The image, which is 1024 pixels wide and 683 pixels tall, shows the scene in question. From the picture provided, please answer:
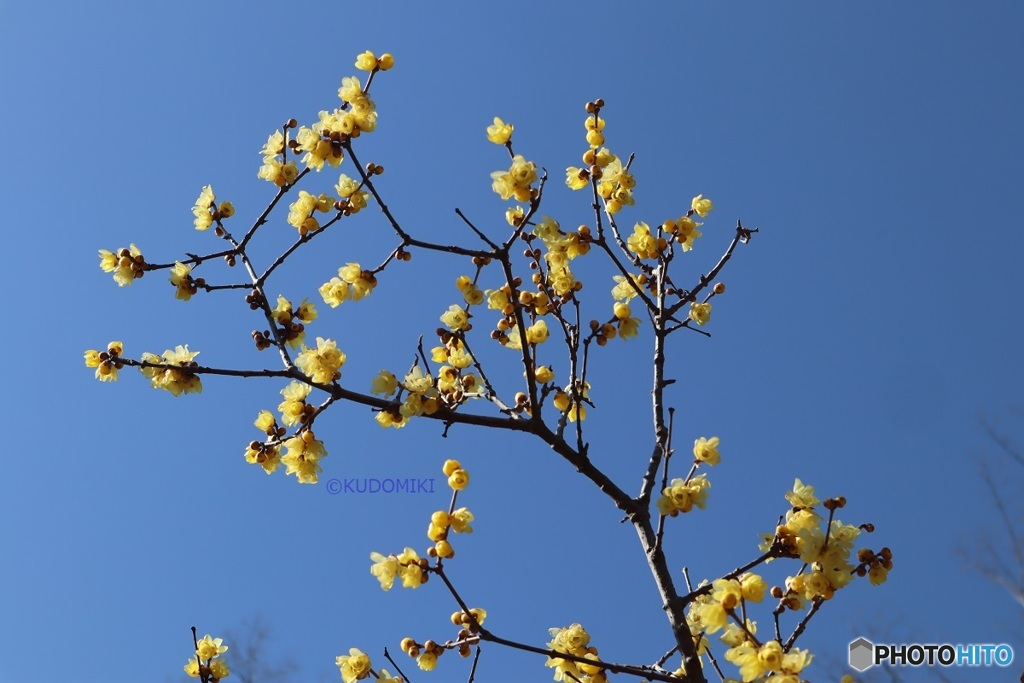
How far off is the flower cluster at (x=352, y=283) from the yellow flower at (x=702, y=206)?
1696 millimetres

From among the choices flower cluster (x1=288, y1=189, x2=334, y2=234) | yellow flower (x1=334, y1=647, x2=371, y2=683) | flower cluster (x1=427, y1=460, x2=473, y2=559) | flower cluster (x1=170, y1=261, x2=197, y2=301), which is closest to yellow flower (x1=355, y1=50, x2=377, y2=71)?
flower cluster (x1=288, y1=189, x2=334, y2=234)

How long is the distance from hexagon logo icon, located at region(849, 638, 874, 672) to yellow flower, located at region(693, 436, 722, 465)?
2.28 metres

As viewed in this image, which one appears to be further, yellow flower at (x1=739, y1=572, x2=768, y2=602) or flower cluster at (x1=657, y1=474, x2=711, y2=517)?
flower cluster at (x1=657, y1=474, x2=711, y2=517)

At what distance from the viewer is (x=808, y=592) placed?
281 cm

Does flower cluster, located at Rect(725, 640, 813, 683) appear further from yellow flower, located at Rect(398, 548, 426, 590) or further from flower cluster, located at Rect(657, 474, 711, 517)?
yellow flower, located at Rect(398, 548, 426, 590)

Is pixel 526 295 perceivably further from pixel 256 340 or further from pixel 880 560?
pixel 880 560

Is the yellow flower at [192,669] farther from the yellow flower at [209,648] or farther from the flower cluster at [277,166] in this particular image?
the flower cluster at [277,166]

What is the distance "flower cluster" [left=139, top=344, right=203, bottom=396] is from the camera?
3.18 meters

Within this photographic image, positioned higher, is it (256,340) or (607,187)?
(607,187)

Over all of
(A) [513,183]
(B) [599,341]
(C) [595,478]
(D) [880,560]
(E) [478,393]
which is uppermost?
(A) [513,183]

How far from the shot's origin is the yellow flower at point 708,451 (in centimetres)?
318

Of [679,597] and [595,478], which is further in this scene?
[595,478]

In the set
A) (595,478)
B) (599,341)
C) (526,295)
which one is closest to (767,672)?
(595,478)

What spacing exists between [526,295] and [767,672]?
6.36ft
